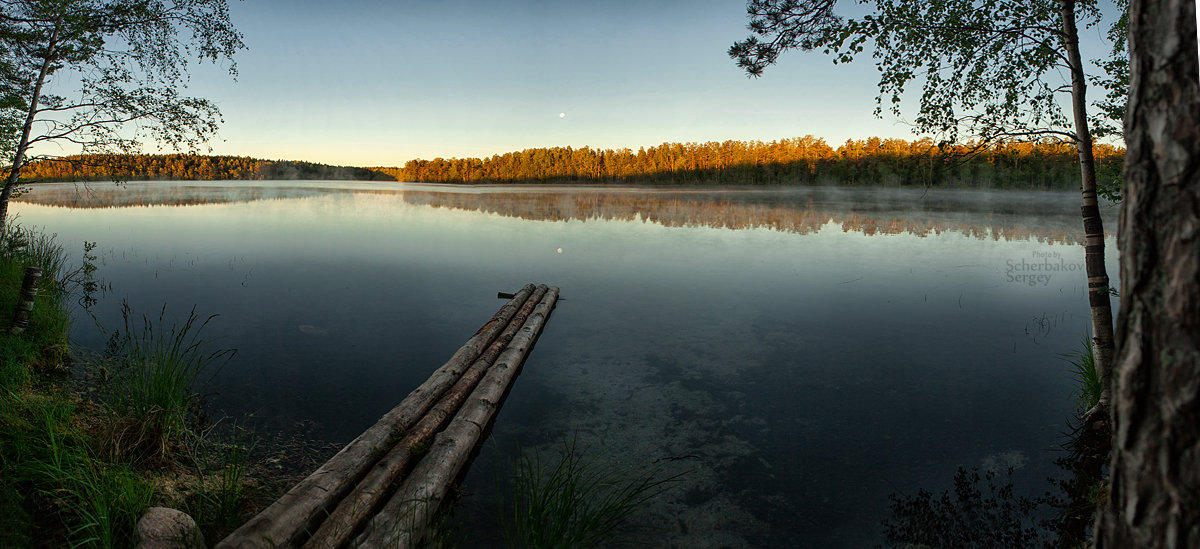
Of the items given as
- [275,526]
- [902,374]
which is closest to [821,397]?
[902,374]

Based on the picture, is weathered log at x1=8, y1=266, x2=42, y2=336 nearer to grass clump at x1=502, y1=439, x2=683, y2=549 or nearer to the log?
the log

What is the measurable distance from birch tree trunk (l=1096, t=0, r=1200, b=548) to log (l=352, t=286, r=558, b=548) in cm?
343

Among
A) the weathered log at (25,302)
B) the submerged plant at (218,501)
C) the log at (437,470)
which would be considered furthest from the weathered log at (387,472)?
the weathered log at (25,302)

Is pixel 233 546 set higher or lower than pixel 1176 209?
lower

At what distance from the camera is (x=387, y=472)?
4.55 meters

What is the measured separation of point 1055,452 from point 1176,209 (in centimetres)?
503

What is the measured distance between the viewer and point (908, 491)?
4.91m

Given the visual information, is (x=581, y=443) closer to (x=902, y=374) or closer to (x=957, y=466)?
(x=957, y=466)

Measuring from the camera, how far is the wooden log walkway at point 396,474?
3637mm

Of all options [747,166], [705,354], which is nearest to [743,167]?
[747,166]

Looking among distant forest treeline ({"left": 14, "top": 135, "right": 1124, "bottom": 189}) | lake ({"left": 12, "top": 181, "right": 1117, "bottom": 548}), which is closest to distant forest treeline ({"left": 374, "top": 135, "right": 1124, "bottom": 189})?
distant forest treeline ({"left": 14, "top": 135, "right": 1124, "bottom": 189})

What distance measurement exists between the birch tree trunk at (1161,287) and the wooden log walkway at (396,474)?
3.43 m

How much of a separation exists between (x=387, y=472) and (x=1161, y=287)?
15.8ft

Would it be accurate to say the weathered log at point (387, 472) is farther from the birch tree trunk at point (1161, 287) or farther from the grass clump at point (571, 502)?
the birch tree trunk at point (1161, 287)
